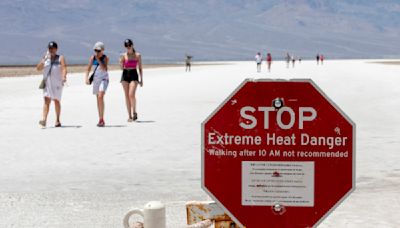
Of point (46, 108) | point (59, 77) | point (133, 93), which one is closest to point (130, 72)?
point (133, 93)

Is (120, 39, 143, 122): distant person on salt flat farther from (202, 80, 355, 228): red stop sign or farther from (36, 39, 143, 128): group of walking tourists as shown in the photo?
(202, 80, 355, 228): red stop sign

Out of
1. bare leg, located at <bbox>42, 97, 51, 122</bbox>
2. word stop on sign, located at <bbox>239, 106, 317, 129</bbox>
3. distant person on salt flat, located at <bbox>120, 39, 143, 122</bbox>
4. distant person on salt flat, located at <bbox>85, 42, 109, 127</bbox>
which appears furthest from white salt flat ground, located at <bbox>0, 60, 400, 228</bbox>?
word stop on sign, located at <bbox>239, 106, 317, 129</bbox>

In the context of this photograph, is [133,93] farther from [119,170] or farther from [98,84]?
[119,170]

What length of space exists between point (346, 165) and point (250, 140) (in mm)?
515

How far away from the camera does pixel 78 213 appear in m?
6.91

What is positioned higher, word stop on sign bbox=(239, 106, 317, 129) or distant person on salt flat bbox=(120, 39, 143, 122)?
distant person on salt flat bbox=(120, 39, 143, 122)

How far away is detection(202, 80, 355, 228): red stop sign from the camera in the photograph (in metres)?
4.27

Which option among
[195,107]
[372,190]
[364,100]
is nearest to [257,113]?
[372,190]

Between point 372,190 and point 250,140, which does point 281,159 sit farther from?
point 372,190

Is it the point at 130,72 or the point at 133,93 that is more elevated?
the point at 130,72

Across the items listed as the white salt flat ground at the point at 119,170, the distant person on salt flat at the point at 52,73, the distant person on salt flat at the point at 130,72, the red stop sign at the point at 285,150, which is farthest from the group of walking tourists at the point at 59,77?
the red stop sign at the point at 285,150

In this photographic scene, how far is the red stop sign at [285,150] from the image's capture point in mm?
4266

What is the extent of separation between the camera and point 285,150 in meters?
4.28

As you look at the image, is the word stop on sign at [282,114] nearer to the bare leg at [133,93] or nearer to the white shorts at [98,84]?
Result: the white shorts at [98,84]
